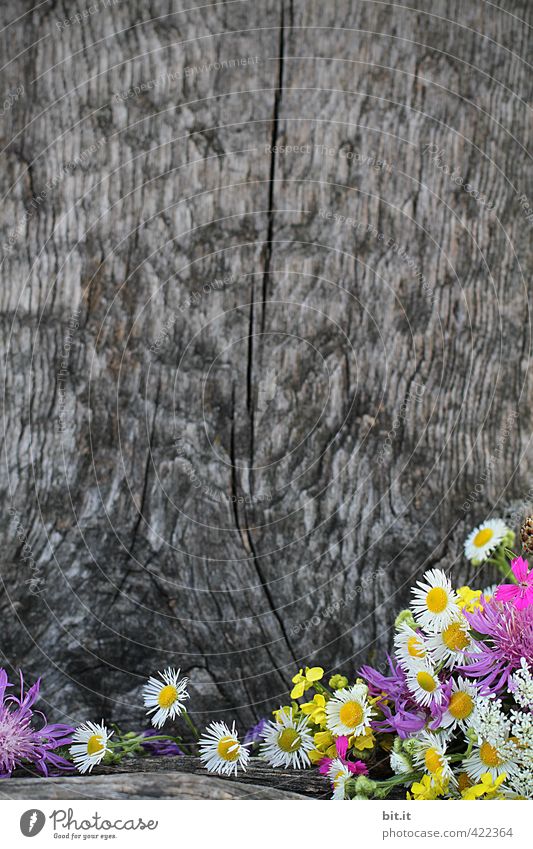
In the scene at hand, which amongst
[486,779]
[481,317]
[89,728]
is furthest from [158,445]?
[486,779]

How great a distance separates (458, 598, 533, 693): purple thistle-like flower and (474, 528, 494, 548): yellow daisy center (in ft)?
1.05

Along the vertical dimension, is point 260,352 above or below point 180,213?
below

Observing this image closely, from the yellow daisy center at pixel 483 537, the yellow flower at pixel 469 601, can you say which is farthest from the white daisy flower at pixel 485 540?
the yellow flower at pixel 469 601

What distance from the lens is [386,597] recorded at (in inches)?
59.3

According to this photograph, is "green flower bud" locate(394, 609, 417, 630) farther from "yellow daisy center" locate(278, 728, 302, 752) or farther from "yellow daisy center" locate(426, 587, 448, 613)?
"yellow daisy center" locate(278, 728, 302, 752)

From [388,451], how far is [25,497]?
2.21 feet

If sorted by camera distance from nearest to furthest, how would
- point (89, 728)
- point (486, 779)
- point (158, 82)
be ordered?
point (486, 779) → point (89, 728) → point (158, 82)

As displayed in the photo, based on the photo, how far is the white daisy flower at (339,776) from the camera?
43.4 inches

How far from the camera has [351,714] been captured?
115 cm

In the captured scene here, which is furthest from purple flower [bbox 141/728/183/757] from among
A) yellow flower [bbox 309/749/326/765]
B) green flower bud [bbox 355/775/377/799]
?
green flower bud [bbox 355/775/377/799]

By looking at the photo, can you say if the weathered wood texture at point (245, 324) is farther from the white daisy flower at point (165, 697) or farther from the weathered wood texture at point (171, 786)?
the weathered wood texture at point (171, 786)

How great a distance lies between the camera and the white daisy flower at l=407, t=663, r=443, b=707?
3.62 ft

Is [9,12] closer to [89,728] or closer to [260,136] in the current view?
[260,136]

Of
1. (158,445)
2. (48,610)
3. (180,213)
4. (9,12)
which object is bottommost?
(48,610)
